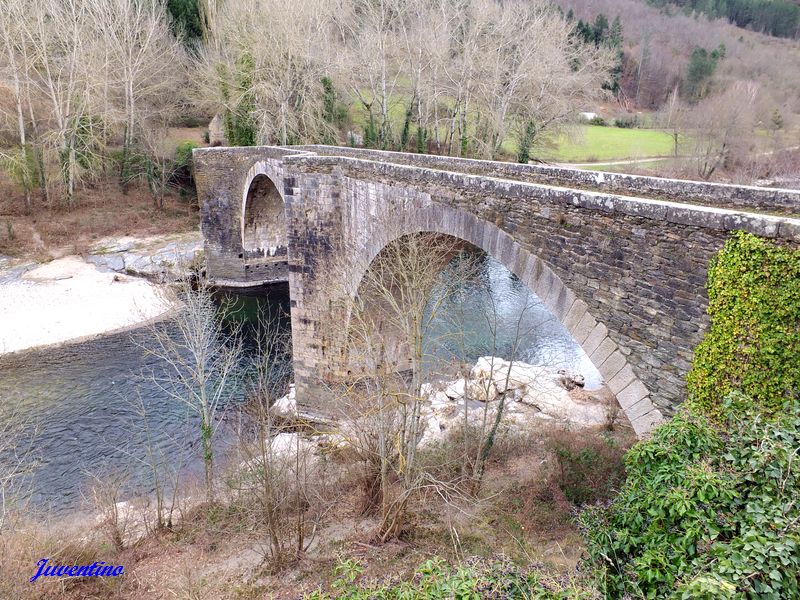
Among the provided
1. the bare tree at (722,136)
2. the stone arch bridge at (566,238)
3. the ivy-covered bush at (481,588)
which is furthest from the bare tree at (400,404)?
the bare tree at (722,136)

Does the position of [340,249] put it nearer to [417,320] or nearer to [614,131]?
[417,320]

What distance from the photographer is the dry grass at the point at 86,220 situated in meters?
26.3

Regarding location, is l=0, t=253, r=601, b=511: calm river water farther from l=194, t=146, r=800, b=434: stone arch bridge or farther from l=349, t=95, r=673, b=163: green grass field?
l=349, t=95, r=673, b=163: green grass field

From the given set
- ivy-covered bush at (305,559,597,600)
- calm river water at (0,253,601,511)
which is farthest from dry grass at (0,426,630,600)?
ivy-covered bush at (305,559,597,600)

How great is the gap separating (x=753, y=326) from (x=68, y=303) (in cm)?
2403

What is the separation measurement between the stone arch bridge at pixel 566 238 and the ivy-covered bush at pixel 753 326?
0.19 m

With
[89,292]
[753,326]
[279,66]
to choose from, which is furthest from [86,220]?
[753,326]

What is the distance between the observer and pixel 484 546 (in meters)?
8.73

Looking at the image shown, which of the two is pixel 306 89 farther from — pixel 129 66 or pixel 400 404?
pixel 400 404

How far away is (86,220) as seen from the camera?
28.7 meters

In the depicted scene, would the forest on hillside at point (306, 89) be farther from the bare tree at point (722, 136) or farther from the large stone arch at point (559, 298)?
the large stone arch at point (559, 298)

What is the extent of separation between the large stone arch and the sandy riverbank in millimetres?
12582

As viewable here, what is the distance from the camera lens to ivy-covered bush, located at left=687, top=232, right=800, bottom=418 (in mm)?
5250

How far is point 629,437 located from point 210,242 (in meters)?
A: 21.0
